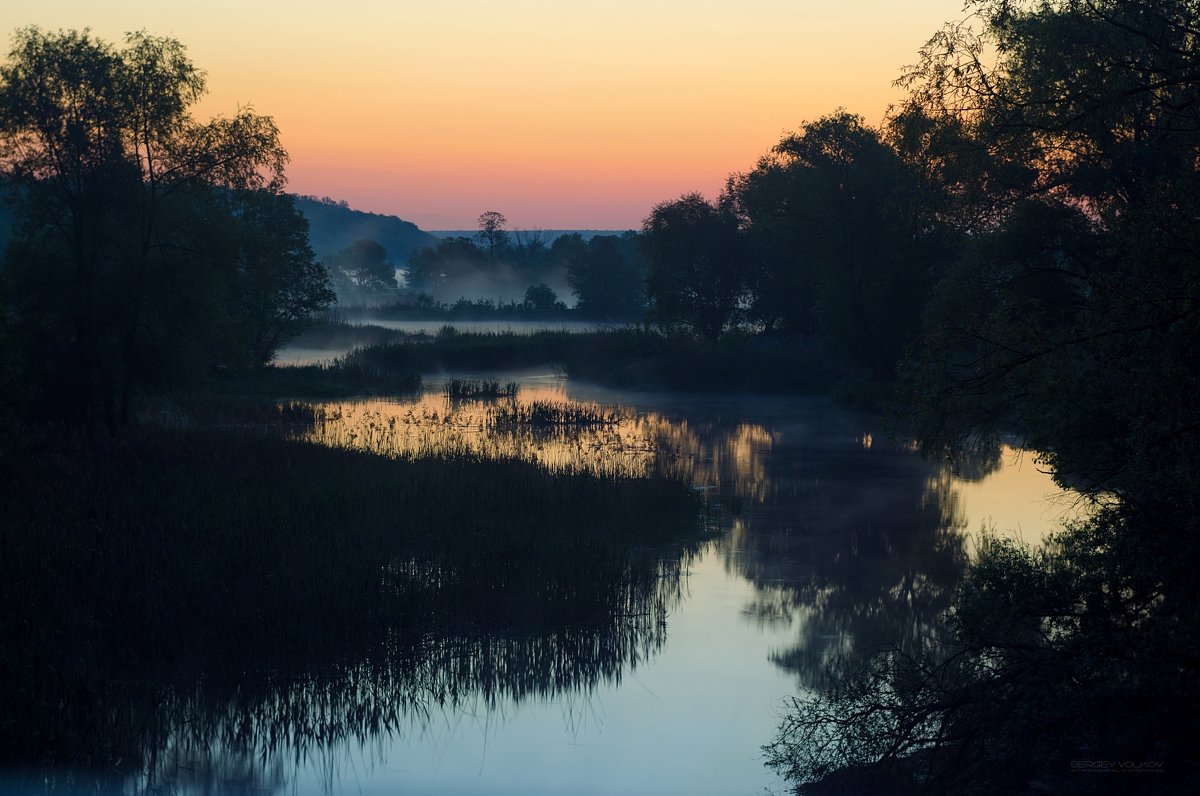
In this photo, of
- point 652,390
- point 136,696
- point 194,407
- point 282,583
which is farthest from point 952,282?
point 652,390

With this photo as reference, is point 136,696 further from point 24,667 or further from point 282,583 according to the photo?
point 282,583

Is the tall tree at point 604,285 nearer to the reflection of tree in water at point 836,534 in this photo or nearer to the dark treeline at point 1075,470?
the reflection of tree in water at point 836,534

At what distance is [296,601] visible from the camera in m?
12.9

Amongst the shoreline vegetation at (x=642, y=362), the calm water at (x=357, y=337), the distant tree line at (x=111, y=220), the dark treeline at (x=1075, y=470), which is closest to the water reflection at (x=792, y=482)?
the dark treeline at (x=1075, y=470)

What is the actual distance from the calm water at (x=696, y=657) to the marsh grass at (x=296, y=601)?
0.49 ft

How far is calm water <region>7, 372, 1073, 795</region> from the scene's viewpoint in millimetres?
9734

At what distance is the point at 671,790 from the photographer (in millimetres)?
9664

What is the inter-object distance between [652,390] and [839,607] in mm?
38527

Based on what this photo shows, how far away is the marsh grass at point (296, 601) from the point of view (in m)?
10.3

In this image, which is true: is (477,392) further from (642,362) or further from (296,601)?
(296,601)

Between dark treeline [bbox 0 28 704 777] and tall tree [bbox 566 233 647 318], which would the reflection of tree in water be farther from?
tall tree [bbox 566 233 647 318]

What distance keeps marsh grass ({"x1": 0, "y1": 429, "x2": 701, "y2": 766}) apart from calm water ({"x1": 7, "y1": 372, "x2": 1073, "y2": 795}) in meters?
0.15

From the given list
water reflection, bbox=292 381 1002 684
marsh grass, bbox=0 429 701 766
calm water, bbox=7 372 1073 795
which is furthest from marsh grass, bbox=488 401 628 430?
marsh grass, bbox=0 429 701 766

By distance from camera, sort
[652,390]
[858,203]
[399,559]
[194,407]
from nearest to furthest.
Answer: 1. [399,559]
2. [194,407]
3. [858,203]
4. [652,390]
